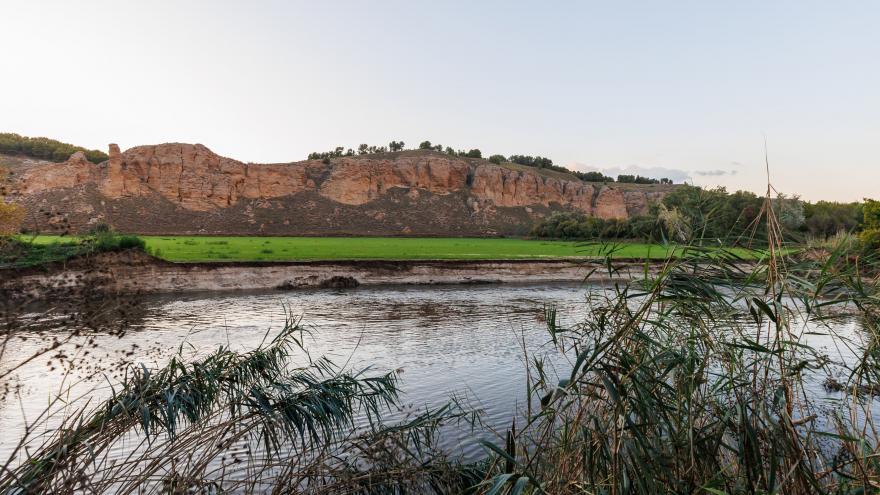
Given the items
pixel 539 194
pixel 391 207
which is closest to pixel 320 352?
pixel 391 207

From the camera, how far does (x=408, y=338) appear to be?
16.9 metres

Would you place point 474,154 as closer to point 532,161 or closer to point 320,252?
point 532,161

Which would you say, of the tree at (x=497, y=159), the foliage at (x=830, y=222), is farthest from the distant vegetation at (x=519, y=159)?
the foliage at (x=830, y=222)

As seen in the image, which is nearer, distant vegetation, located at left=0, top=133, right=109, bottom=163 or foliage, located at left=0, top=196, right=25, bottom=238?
foliage, located at left=0, top=196, right=25, bottom=238

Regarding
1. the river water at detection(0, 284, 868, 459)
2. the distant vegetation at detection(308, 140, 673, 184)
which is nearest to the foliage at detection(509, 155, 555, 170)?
the distant vegetation at detection(308, 140, 673, 184)

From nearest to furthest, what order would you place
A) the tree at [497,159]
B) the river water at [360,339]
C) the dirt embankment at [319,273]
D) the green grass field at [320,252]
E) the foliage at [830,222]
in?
the river water at [360,339]
the foliage at [830,222]
the dirt embankment at [319,273]
the green grass field at [320,252]
the tree at [497,159]

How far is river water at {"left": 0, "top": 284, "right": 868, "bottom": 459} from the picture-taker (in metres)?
10.0

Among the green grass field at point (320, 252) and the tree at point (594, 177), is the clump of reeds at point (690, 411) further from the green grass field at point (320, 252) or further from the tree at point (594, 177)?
the tree at point (594, 177)

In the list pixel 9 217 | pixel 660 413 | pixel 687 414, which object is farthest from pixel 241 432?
pixel 9 217

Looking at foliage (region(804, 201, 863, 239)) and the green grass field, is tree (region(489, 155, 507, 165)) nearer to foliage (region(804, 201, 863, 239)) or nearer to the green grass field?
foliage (region(804, 201, 863, 239))

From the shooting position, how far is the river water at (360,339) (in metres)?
10.0

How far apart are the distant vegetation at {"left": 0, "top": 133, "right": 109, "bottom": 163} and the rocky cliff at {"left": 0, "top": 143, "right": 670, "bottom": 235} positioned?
9341mm

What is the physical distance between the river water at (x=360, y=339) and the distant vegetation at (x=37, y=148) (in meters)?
91.2

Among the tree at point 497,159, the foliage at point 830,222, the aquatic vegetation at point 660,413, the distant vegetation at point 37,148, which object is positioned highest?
the tree at point 497,159
